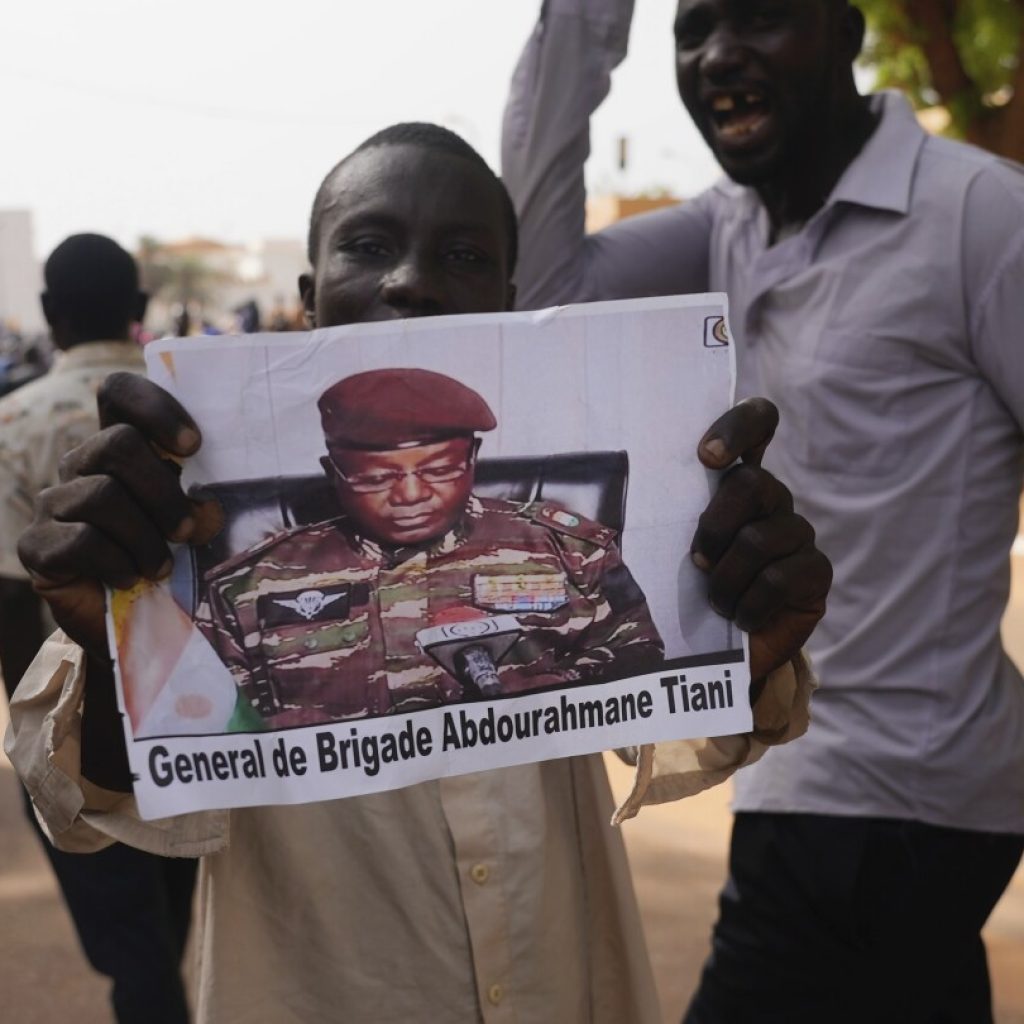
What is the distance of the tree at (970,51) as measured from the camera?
365 inches

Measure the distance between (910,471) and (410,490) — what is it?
1033 millimetres

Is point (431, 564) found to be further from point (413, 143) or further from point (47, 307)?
point (47, 307)

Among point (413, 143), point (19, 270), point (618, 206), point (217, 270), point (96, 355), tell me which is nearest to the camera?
point (413, 143)

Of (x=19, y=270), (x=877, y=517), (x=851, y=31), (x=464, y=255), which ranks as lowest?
(x=19, y=270)

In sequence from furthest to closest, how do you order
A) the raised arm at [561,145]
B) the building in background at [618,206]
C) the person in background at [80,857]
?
the building in background at [618,206] < the person in background at [80,857] < the raised arm at [561,145]

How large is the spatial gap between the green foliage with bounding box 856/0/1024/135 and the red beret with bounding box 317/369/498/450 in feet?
30.2

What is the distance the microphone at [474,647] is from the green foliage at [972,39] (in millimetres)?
9255

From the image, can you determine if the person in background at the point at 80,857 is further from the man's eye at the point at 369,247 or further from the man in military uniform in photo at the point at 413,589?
the man in military uniform in photo at the point at 413,589

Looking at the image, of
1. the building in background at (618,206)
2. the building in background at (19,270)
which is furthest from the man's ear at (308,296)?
the building in background at (19,270)

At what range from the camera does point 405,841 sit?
142 cm

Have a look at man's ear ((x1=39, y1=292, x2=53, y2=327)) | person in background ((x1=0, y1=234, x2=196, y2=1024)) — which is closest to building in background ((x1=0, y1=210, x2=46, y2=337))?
man's ear ((x1=39, y1=292, x2=53, y2=327))

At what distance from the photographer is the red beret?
1.17 metres

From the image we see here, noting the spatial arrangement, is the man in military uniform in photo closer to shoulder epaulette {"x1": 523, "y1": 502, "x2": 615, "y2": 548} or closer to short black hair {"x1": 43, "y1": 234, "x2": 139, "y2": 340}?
shoulder epaulette {"x1": 523, "y1": 502, "x2": 615, "y2": 548}

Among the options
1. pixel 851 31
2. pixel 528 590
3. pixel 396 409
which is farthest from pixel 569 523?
pixel 851 31
